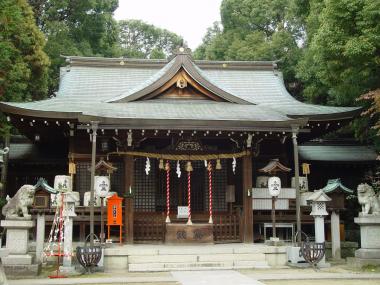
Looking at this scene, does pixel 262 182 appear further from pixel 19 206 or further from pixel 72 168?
pixel 19 206

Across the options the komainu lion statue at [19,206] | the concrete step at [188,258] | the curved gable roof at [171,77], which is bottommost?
the concrete step at [188,258]

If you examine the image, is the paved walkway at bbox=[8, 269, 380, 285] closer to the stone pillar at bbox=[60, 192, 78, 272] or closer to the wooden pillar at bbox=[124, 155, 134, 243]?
the stone pillar at bbox=[60, 192, 78, 272]

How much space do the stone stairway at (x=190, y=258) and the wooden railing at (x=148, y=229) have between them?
54.5 inches

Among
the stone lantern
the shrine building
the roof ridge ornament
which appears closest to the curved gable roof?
the shrine building

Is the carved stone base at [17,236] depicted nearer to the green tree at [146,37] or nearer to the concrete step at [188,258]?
the concrete step at [188,258]

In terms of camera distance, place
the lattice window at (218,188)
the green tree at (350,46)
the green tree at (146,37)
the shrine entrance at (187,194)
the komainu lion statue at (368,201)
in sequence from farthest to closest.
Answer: the green tree at (146,37) → the lattice window at (218,188) → the shrine entrance at (187,194) → the green tree at (350,46) → the komainu lion statue at (368,201)

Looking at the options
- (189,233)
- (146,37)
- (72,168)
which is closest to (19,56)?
(72,168)

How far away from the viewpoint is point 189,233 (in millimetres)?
14836

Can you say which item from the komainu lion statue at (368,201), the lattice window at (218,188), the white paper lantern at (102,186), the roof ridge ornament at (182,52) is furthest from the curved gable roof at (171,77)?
the komainu lion statue at (368,201)

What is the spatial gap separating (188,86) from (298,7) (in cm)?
901

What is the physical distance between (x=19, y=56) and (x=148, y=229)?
10.2m

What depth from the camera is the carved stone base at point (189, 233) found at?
14.8 m

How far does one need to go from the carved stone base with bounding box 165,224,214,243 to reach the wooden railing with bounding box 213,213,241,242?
1.21ft

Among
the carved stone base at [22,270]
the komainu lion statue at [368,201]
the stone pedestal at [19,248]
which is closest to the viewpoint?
the carved stone base at [22,270]
